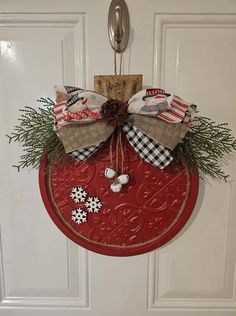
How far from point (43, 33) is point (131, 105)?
0.97 ft

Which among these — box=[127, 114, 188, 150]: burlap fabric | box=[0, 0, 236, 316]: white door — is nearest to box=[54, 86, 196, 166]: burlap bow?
box=[127, 114, 188, 150]: burlap fabric

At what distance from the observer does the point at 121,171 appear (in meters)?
0.63

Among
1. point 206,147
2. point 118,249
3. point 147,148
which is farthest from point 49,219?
point 206,147

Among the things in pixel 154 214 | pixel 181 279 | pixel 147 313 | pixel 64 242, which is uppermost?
pixel 154 214

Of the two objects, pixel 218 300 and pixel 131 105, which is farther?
pixel 218 300

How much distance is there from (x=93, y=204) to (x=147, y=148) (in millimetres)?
200

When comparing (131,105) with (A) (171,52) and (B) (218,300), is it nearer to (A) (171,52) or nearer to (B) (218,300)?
(A) (171,52)

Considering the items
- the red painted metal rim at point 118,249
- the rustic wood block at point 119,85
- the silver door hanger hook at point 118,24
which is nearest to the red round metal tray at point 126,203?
the red painted metal rim at point 118,249

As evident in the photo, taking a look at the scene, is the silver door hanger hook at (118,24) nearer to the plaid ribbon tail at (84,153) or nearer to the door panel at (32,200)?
the door panel at (32,200)

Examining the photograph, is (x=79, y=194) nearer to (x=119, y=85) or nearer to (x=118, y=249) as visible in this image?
(x=118, y=249)

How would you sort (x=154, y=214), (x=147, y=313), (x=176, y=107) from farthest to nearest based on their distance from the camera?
1. (x=147, y=313)
2. (x=154, y=214)
3. (x=176, y=107)

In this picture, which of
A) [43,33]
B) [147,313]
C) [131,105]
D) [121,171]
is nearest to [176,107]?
[131,105]

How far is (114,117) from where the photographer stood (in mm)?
559

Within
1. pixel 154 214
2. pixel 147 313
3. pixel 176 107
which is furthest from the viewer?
pixel 147 313
